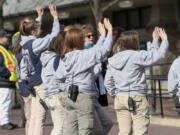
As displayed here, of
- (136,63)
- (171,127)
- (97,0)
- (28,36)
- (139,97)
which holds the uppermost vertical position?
(97,0)

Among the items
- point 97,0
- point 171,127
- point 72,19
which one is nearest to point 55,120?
point 171,127

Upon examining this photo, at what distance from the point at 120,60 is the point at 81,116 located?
835mm

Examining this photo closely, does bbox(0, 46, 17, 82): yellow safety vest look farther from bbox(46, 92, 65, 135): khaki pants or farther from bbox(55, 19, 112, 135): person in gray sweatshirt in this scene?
bbox(55, 19, 112, 135): person in gray sweatshirt

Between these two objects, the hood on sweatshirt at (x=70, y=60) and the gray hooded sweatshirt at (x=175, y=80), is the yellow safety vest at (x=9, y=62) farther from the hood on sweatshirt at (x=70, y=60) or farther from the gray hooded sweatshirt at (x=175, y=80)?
the gray hooded sweatshirt at (x=175, y=80)

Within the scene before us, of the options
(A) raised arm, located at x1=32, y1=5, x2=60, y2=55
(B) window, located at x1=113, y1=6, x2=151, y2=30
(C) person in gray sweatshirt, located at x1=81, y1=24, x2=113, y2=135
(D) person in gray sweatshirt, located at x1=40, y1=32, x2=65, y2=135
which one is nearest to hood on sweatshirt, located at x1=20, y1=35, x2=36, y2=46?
(A) raised arm, located at x1=32, y1=5, x2=60, y2=55

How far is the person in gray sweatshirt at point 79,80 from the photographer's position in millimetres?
6422

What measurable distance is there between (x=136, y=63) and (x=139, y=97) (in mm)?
427

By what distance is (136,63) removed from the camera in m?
6.50

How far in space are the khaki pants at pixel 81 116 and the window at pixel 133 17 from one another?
1325 centimetres

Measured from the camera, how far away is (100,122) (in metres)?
6.83

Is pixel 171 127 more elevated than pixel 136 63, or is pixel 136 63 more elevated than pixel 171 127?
pixel 136 63

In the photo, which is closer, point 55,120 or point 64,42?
point 64,42

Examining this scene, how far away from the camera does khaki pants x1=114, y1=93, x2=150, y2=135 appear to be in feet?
21.4

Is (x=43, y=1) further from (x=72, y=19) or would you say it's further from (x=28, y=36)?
(x=28, y=36)
